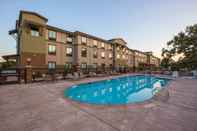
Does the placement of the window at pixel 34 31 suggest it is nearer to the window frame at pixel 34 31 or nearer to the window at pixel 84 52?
the window frame at pixel 34 31

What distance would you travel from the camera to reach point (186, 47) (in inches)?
954

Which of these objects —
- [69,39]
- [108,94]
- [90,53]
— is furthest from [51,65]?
[108,94]

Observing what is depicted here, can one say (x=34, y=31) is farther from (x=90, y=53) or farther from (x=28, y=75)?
(x=90, y=53)

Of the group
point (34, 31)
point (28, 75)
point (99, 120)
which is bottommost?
point (99, 120)

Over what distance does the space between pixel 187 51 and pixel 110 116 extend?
28025 millimetres

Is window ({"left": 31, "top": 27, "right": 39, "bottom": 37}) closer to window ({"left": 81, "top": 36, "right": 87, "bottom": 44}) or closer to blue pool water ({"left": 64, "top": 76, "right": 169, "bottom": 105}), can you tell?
window ({"left": 81, "top": 36, "right": 87, "bottom": 44})

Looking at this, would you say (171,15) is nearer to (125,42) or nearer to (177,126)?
(177,126)

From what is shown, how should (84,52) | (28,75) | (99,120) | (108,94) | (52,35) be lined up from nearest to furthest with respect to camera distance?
(99,120), (108,94), (28,75), (52,35), (84,52)

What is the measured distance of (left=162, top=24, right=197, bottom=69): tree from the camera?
76.2 ft

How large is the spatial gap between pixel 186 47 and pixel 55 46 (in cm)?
2712

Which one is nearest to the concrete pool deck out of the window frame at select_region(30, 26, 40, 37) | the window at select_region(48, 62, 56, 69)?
the window frame at select_region(30, 26, 40, 37)

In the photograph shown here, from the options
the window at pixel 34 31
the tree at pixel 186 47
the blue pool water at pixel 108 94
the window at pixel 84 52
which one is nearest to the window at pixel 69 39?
the window at pixel 84 52

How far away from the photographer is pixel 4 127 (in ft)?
10.6

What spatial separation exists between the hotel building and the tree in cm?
1473
